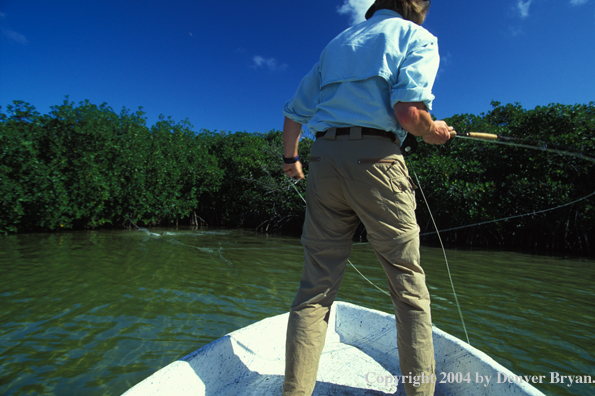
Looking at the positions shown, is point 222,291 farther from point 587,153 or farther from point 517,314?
point 587,153

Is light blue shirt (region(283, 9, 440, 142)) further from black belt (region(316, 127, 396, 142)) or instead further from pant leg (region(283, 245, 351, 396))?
pant leg (region(283, 245, 351, 396))

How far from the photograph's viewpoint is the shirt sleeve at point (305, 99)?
170 centimetres

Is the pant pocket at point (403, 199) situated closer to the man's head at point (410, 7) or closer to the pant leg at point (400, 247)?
the pant leg at point (400, 247)

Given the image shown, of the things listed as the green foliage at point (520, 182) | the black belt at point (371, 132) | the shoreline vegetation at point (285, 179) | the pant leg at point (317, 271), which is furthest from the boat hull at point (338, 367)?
the green foliage at point (520, 182)

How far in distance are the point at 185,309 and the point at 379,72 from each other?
129 inches

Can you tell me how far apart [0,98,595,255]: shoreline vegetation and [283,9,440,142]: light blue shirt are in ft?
24.4

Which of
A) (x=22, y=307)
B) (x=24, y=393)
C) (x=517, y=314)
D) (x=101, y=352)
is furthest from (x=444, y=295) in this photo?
(x=22, y=307)

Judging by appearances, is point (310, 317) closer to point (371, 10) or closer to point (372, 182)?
point (372, 182)

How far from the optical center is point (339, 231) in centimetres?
148

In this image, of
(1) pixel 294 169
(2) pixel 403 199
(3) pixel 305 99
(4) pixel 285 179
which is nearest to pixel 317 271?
(2) pixel 403 199

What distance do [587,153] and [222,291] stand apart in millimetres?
9924


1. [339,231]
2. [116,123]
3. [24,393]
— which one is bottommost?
[24,393]

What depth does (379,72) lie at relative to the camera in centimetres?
136

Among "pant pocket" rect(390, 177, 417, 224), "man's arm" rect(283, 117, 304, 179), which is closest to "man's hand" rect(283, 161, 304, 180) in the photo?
"man's arm" rect(283, 117, 304, 179)
